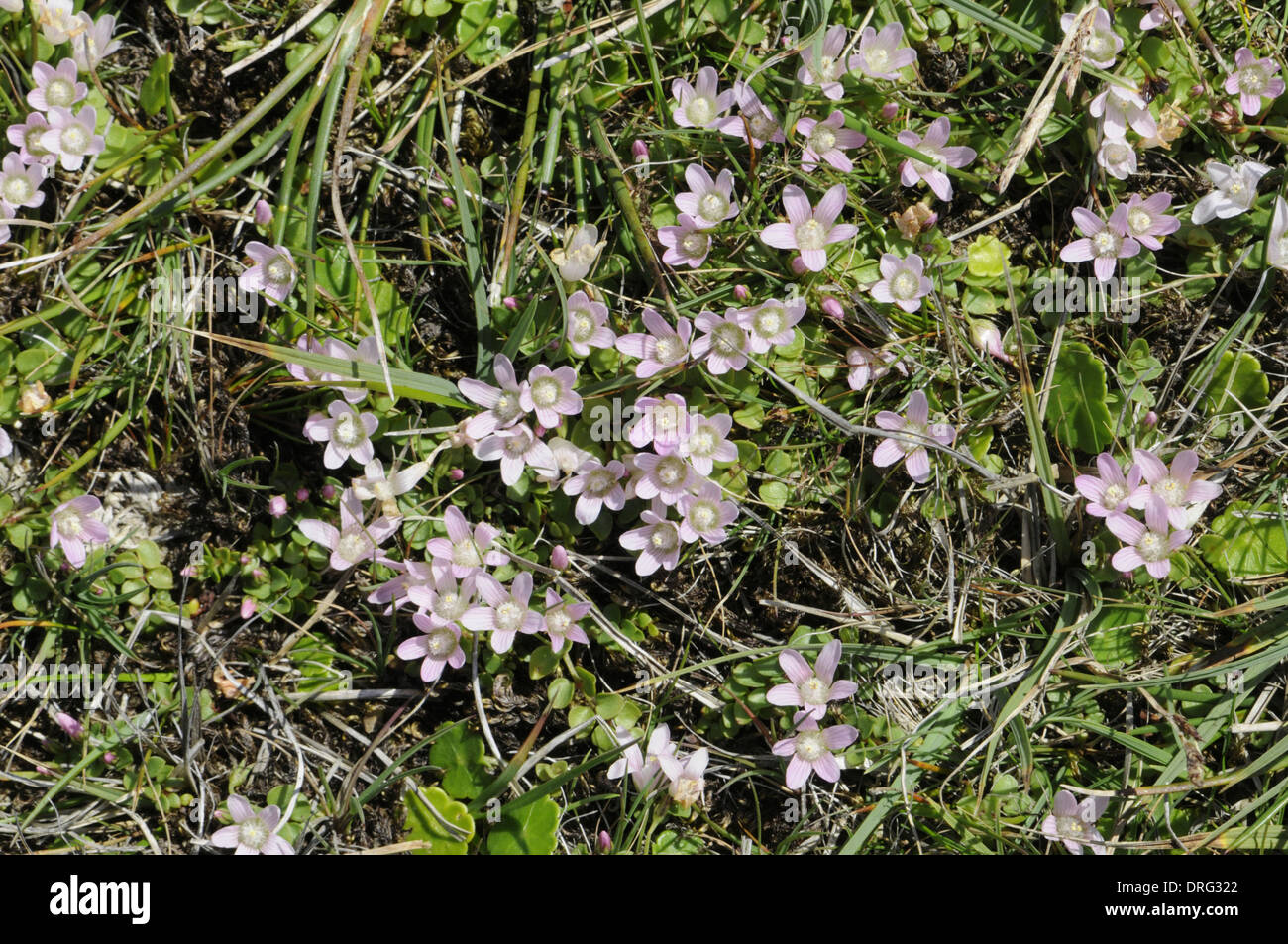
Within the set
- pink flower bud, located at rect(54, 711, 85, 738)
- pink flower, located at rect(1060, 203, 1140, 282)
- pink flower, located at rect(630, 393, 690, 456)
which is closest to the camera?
pink flower, located at rect(630, 393, 690, 456)

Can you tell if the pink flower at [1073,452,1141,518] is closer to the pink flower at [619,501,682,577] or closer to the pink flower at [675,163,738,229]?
the pink flower at [619,501,682,577]

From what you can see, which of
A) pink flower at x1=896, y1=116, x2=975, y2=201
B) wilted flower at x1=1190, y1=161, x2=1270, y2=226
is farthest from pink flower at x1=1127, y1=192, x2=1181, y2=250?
pink flower at x1=896, y1=116, x2=975, y2=201

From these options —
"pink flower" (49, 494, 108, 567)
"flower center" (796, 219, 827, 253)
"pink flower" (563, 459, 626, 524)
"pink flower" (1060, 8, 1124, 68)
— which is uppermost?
"pink flower" (1060, 8, 1124, 68)

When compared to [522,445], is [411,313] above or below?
above

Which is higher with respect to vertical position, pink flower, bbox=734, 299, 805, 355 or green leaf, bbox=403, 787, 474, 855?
pink flower, bbox=734, 299, 805, 355

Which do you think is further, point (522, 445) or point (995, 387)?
point (995, 387)

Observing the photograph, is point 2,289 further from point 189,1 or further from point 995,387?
point 995,387
